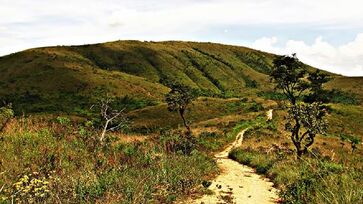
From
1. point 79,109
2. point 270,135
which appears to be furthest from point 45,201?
point 79,109

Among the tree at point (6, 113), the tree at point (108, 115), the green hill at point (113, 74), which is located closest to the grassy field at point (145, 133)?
the tree at point (6, 113)

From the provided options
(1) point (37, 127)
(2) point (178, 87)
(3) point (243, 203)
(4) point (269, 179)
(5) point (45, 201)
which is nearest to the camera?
(5) point (45, 201)

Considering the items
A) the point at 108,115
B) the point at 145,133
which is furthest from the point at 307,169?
the point at 145,133

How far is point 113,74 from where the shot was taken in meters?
126

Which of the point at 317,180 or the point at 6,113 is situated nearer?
the point at 317,180

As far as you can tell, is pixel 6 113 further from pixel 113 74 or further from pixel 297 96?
pixel 113 74

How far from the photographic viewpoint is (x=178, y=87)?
180ft

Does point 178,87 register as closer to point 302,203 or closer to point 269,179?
point 269,179

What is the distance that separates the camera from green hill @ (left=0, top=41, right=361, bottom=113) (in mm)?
107438

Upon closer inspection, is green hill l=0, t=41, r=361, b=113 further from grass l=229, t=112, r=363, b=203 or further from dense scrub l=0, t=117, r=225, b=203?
dense scrub l=0, t=117, r=225, b=203

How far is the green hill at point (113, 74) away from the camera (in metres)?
107

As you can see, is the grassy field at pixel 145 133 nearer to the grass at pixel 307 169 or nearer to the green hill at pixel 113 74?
the grass at pixel 307 169

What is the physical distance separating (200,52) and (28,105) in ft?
369

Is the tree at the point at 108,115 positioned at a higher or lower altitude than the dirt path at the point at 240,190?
higher
